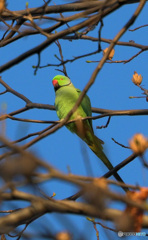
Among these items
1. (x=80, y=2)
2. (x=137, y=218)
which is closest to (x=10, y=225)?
(x=137, y=218)

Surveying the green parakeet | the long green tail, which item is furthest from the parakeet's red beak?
the long green tail

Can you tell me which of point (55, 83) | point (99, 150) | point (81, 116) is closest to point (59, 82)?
point (55, 83)

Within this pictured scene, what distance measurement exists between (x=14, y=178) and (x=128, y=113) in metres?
1.65

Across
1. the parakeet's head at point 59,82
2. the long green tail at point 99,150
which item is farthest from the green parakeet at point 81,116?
the parakeet's head at point 59,82

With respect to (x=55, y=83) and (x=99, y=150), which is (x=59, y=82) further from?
(x=99, y=150)

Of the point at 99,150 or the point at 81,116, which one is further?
the point at 81,116

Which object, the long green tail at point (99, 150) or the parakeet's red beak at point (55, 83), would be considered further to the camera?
the parakeet's red beak at point (55, 83)

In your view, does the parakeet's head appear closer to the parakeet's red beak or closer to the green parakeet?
the parakeet's red beak

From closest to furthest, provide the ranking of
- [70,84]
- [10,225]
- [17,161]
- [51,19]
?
[17,161] < [10,225] < [51,19] < [70,84]

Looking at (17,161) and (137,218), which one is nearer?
(17,161)

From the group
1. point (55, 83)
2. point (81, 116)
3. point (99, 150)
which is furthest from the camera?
point (55, 83)

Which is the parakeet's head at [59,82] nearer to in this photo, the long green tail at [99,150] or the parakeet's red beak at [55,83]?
the parakeet's red beak at [55,83]

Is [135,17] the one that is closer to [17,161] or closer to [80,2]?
[80,2]

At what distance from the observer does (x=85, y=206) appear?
1199 mm
